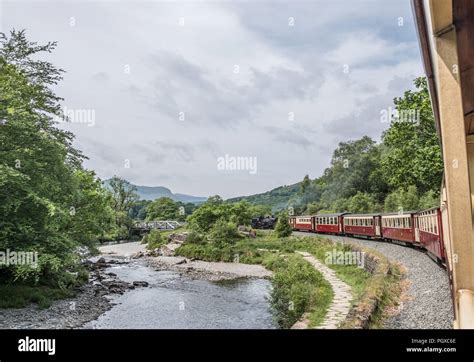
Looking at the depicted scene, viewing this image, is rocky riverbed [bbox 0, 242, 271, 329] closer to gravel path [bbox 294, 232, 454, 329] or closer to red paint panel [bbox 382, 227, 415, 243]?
gravel path [bbox 294, 232, 454, 329]

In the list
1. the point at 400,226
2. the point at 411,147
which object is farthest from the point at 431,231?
the point at 400,226

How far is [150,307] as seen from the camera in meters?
6.02

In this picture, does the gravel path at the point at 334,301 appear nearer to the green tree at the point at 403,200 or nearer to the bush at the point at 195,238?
the green tree at the point at 403,200

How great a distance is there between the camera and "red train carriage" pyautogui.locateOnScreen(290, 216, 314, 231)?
6.65m

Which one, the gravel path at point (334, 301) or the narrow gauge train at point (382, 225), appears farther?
the narrow gauge train at point (382, 225)

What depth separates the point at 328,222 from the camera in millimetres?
7859

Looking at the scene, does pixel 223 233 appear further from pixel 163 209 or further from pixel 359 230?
pixel 359 230

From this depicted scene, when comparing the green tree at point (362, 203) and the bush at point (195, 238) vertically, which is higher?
the green tree at point (362, 203)

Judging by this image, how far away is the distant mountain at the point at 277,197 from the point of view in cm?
473

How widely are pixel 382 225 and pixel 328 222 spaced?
1097 mm

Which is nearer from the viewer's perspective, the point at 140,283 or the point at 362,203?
the point at 362,203

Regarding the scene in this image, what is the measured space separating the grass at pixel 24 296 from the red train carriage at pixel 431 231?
5.77 m

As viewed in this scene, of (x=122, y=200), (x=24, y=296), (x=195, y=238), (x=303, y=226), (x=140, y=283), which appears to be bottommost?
(x=140, y=283)

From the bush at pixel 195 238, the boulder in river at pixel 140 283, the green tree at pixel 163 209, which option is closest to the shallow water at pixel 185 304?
the boulder in river at pixel 140 283
